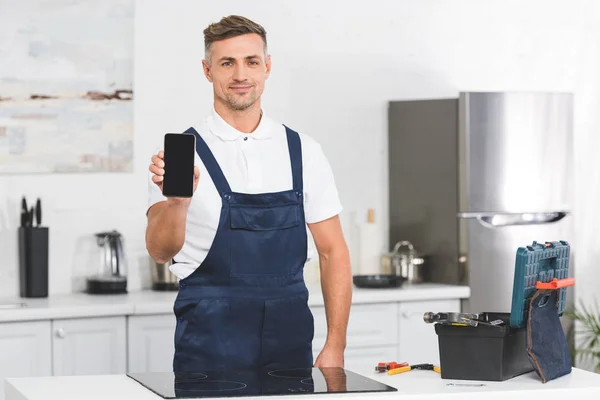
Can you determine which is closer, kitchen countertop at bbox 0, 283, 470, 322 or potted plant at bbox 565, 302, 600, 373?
kitchen countertop at bbox 0, 283, 470, 322

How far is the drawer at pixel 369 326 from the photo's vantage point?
4.62 metres

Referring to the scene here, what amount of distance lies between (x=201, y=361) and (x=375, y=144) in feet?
8.11

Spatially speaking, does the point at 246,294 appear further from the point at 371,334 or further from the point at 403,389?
the point at 371,334

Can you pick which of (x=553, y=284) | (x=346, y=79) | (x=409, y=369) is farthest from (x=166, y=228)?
(x=346, y=79)

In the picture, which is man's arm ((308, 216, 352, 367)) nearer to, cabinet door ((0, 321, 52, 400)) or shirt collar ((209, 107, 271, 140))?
shirt collar ((209, 107, 271, 140))

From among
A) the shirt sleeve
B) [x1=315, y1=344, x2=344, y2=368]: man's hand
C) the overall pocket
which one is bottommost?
[x1=315, y1=344, x2=344, y2=368]: man's hand

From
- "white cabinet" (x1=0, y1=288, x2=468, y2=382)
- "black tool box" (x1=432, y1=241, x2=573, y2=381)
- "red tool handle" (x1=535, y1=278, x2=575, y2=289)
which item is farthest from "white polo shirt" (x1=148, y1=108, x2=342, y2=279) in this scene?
"white cabinet" (x1=0, y1=288, x2=468, y2=382)

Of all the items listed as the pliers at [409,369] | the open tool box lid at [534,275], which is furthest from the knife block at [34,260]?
the open tool box lid at [534,275]

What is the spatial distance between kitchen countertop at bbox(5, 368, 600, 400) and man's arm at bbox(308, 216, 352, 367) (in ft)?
1.68

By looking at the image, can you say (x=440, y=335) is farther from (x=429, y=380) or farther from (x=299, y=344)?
(x=299, y=344)

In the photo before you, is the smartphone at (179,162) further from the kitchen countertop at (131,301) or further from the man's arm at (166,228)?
the kitchen countertop at (131,301)

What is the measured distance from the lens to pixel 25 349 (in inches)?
162

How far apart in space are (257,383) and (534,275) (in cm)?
77

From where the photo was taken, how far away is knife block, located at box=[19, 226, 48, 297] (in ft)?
14.8
